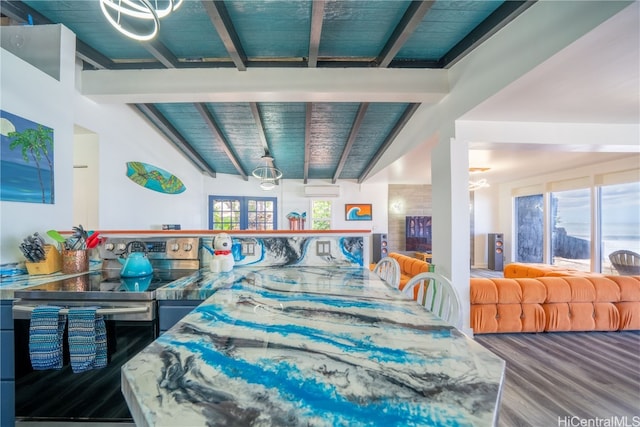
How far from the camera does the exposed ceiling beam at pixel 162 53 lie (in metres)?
2.37

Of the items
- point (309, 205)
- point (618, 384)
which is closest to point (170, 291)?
point (618, 384)

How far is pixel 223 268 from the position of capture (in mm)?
1673

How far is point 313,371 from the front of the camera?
59cm

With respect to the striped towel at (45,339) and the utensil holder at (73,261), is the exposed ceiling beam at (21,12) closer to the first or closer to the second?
the utensil holder at (73,261)

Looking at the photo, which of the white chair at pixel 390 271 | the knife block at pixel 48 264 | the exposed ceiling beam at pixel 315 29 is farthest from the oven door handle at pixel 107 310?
the exposed ceiling beam at pixel 315 29

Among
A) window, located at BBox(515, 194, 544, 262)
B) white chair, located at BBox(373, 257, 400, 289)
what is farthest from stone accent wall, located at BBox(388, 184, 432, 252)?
white chair, located at BBox(373, 257, 400, 289)

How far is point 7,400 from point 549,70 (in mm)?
3584

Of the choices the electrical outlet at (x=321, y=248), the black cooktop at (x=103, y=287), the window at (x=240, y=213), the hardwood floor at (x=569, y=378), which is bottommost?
the hardwood floor at (x=569, y=378)

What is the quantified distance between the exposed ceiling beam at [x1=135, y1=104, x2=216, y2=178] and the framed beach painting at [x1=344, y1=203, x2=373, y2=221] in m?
3.74

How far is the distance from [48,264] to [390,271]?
90.4 inches

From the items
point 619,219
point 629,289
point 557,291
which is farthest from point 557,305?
point 619,219

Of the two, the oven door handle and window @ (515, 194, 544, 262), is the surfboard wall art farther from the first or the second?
window @ (515, 194, 544, 262)

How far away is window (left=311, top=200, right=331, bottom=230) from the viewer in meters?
7.25

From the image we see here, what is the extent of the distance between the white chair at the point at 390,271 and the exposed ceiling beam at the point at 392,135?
2394mm
